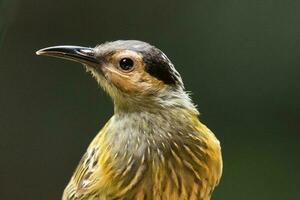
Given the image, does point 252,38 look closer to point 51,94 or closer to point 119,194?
point 51,94

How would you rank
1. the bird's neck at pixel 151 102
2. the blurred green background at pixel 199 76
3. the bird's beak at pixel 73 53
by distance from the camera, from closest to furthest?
the bird's beak at pixel 73 53
the bird's neck at pixel 151 102
the blurred green background at pixel 199 76

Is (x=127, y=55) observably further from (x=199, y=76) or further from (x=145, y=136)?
(x=199, y=76)

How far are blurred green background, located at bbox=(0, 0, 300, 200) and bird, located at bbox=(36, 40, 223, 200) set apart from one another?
1.23 metres

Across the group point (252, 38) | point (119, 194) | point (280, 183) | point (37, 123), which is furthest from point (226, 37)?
point (119, 194)

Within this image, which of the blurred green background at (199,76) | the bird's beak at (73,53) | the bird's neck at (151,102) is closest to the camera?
the bird's beak at (73,53)

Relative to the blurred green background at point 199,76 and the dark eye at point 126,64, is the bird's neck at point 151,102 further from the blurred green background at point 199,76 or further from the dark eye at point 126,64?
the blurred green background at point 199,76

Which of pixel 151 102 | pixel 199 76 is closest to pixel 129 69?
pixel 151 102

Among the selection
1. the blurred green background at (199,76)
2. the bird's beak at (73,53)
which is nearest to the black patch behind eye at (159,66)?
the bird's beak at (73,53)

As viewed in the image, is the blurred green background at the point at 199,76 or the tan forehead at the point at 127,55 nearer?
the tan forehead at the point at 127,55

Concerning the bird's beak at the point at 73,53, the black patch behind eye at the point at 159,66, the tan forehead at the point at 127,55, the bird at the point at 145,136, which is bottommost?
the bird at the point at 145,136

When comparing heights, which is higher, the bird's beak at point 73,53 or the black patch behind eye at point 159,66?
the bird's beak at point 73,53

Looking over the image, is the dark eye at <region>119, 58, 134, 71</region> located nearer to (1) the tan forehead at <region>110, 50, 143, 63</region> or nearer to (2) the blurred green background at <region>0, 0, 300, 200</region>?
(1) the tan forehead at <region>110, 50, 143, 63</region>

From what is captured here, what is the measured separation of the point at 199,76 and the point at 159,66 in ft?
4.83

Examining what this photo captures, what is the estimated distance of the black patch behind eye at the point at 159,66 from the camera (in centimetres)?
235
